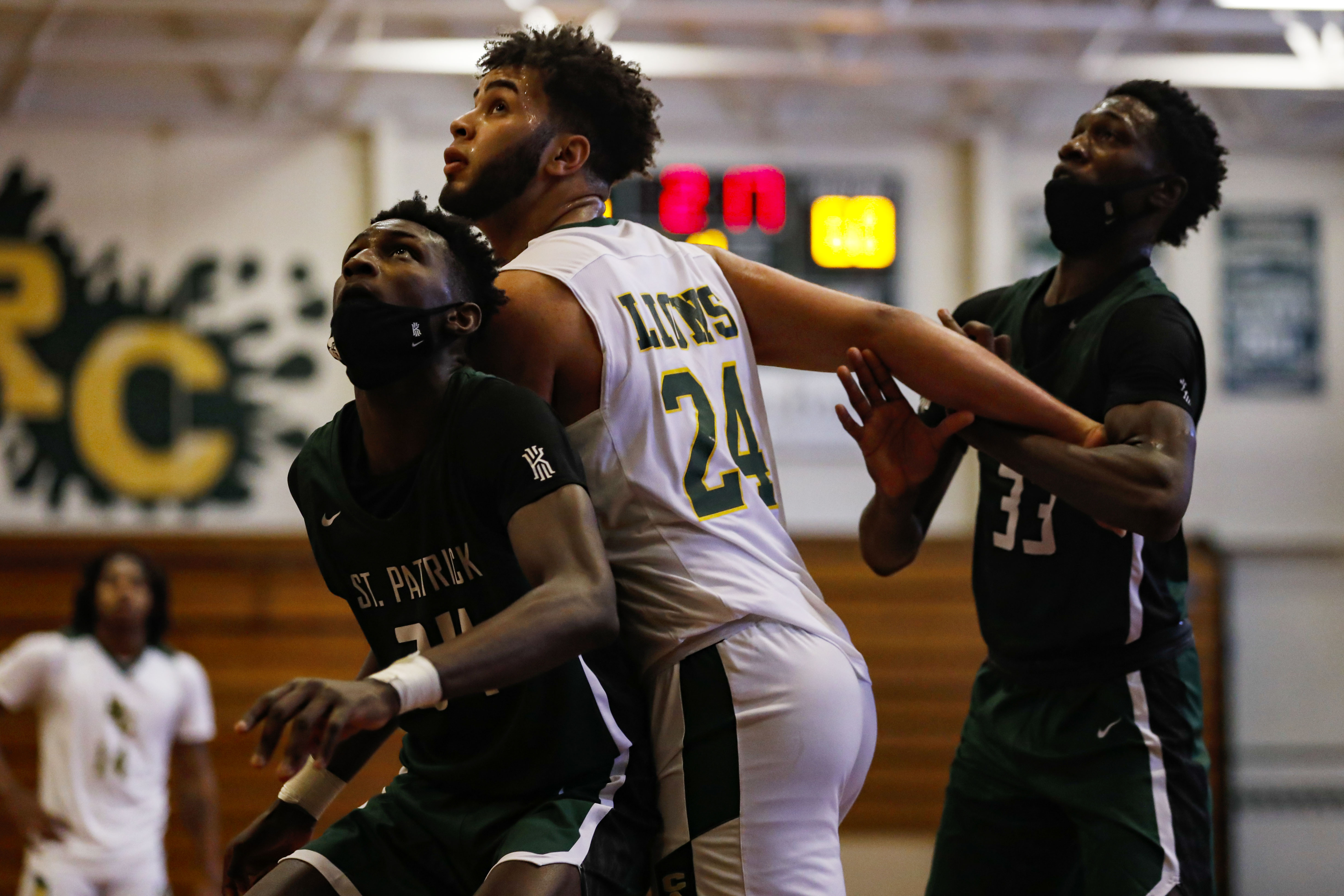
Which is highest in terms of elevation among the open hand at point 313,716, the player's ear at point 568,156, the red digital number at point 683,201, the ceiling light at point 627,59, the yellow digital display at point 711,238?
the ceiling light at point 627,59

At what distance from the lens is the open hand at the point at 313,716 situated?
71.6 inches

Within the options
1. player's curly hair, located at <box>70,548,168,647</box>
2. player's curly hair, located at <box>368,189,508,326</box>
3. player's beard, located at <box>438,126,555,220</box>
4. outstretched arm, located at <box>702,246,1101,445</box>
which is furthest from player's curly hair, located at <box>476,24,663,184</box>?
player's curly hair, located at <box>70,548,168,647</box>

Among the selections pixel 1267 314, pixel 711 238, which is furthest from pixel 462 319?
pixel 1267 314

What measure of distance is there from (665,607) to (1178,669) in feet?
4.69

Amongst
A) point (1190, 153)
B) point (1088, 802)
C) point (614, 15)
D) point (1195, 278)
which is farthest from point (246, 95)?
point (1088, 802)

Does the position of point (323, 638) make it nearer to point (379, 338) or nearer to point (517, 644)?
point (379, 338)

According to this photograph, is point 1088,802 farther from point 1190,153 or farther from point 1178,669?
point 1190,153

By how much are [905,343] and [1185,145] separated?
1.13 metres

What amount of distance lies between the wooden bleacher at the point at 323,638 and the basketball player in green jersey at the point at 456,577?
6.30 meters

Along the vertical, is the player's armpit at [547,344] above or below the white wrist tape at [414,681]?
above

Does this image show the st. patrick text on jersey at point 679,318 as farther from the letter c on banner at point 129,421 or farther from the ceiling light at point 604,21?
the letter c on banner at point 129,421

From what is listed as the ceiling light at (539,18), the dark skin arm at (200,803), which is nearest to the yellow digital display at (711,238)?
the ceiling light at (539,18)

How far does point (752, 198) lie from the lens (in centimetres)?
894

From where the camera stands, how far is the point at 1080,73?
9227 millimetres
